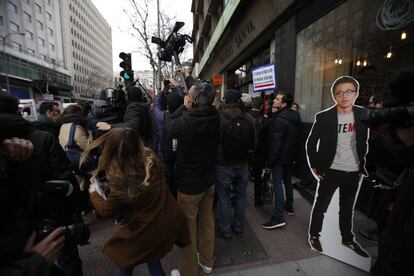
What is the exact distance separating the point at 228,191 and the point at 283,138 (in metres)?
1.19

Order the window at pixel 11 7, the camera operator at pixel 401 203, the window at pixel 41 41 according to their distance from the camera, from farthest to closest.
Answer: the window at pixel 41 41 < the window at pixel 11 7 < the camera operator at pixel 401 203

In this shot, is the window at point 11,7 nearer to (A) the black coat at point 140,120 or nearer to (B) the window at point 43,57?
(B) the window at point 43,57

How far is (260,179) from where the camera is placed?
4488mm

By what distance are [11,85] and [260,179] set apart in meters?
41.7

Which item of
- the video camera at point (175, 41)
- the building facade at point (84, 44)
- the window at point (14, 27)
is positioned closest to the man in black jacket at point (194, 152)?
the video camera at point (175, 41)

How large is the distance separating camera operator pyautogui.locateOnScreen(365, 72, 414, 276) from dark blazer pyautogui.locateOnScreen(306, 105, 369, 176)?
1302mm

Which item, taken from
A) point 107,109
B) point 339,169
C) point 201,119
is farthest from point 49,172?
point 339,169

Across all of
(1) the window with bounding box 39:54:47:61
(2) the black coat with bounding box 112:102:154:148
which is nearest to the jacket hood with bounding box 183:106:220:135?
(2) the black coat with bounding box 112:102:154:148

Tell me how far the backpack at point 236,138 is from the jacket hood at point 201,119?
64cm

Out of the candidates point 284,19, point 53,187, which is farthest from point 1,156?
point 284,19

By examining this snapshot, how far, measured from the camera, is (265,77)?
5508 mm

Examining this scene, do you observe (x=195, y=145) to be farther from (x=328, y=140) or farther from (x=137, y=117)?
(x=328, y=140)

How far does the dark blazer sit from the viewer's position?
268 cm

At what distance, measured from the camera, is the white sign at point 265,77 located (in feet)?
17.5
